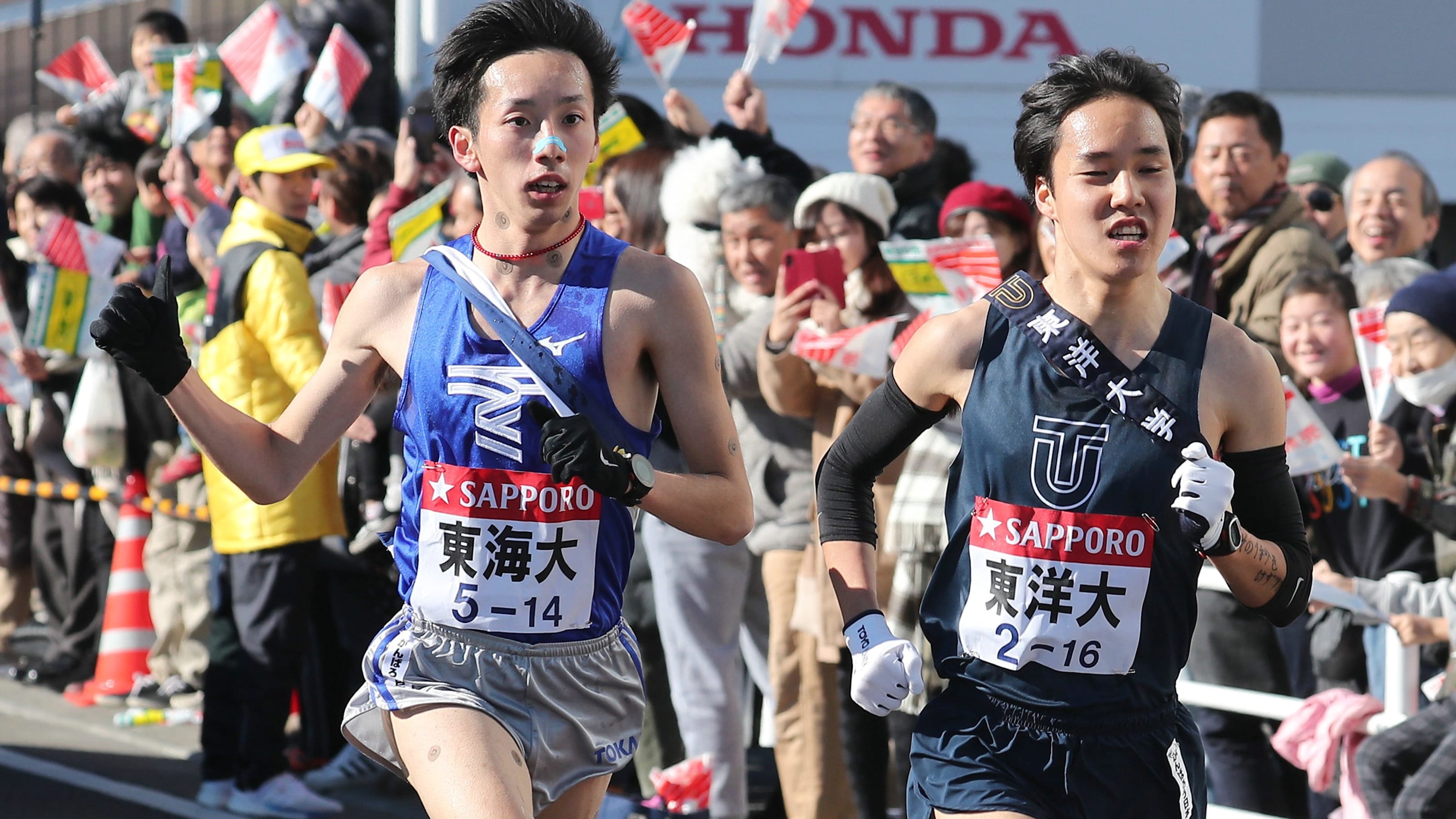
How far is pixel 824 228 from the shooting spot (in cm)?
615

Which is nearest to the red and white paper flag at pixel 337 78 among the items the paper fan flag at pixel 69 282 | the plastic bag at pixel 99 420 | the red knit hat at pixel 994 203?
the paper fan flag at pixel 69 282

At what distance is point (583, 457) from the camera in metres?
3.21

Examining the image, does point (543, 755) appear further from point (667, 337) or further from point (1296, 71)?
point (1296, 71)

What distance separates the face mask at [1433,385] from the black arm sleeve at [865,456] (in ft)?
7.38

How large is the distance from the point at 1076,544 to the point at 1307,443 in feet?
6.94

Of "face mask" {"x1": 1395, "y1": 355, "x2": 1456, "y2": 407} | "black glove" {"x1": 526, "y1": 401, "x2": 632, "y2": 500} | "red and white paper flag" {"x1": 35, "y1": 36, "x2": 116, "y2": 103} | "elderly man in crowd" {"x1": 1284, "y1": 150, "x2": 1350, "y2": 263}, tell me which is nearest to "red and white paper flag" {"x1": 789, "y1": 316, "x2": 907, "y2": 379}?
"face mask" {"x1": 1395, "y1": 355, "x2": 1456, "y2": 407}

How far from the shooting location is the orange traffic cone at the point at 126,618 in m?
8.91

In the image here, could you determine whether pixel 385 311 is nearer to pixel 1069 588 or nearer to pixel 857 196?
pixel 1069 588

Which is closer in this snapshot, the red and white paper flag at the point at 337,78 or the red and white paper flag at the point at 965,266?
the red and white paper flag at the point at 965,266

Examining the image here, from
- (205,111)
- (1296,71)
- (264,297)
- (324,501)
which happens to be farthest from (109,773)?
(1296,71)

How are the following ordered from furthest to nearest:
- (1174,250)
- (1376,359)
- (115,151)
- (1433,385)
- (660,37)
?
1. (115,151)
2. (660,37)
3. (1174,250)
4. (1376,359)
5. (1433,385)

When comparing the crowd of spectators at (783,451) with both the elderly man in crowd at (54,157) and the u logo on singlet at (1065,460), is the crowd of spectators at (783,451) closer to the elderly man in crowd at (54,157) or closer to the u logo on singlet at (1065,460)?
the u logo on singlet at (1065,460)

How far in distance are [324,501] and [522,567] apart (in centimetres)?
346

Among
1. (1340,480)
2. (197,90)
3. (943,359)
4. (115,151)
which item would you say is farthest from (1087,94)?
(115,151)
